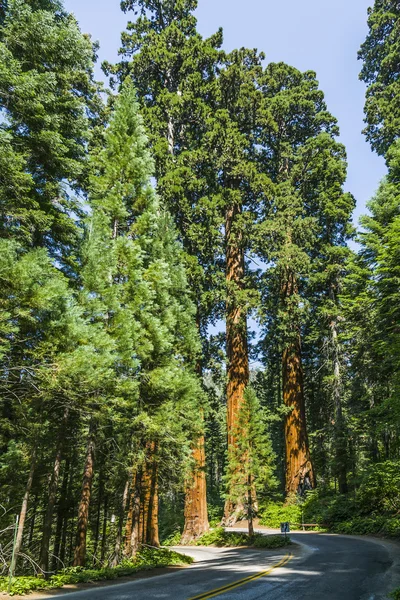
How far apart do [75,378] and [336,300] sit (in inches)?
772

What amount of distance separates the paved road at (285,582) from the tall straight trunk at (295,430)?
1107cm

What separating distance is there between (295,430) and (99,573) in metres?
15.2

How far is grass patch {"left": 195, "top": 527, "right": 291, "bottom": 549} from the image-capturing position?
1562cm

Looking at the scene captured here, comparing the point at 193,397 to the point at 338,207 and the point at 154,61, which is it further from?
the point at 154,61

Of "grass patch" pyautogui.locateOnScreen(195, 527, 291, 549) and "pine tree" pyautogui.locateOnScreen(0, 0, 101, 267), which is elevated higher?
"pine tree" pyautogui.locateOnScreen(0, 0, 101, 267)

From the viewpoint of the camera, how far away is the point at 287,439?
901 inches

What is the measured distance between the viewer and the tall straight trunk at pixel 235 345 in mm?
20453

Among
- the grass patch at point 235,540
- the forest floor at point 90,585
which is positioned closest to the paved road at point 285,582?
the forest floor at point 90,585

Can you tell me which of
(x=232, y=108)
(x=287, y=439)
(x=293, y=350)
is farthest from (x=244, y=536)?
(x=232, y=108)

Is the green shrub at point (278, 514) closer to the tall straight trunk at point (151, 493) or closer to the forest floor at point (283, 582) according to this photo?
the tall straight trunk at point (151, 493)

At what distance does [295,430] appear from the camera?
73.3ft

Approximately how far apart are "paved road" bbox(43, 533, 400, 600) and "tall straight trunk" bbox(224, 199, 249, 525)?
9369 millimetres

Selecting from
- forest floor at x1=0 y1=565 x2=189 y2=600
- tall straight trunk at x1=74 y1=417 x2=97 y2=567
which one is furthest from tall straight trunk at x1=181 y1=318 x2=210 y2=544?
tall straight trunk at x1=74 y1=417 x2=97 y2=567

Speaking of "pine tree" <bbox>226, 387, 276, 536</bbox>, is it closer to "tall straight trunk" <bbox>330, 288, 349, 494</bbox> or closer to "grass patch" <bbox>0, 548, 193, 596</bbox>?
"tall straight trunk" <bbox>330, 288, 349, 494</bbox>
